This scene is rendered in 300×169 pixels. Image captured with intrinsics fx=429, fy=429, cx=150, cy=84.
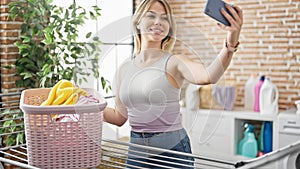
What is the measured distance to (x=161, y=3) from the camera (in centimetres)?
127

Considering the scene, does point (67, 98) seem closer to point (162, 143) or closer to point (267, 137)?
point (162, 143)

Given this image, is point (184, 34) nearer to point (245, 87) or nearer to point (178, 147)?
point (178, 147)

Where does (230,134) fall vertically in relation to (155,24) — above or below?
below

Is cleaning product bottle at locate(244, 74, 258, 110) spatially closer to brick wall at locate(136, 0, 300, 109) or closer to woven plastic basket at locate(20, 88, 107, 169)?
brick wall at locate(136, 0, 300, 109)

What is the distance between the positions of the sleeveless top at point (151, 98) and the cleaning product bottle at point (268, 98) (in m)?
2.64

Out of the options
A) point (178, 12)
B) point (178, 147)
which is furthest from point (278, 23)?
point (178, 147)

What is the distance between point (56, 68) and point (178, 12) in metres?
2.13

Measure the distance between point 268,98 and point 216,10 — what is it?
3.08 m

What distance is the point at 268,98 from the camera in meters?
3.94

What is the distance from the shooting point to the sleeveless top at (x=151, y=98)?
1177 millimetres

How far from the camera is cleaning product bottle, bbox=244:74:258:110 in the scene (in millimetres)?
4192

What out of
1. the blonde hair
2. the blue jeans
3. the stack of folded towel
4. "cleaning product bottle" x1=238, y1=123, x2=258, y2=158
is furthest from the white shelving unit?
the stack of folded towel

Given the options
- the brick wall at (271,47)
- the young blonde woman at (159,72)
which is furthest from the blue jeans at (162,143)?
the brick wall at (271,47)

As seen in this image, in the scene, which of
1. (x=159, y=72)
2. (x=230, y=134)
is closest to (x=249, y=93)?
(x=230, y=134)
